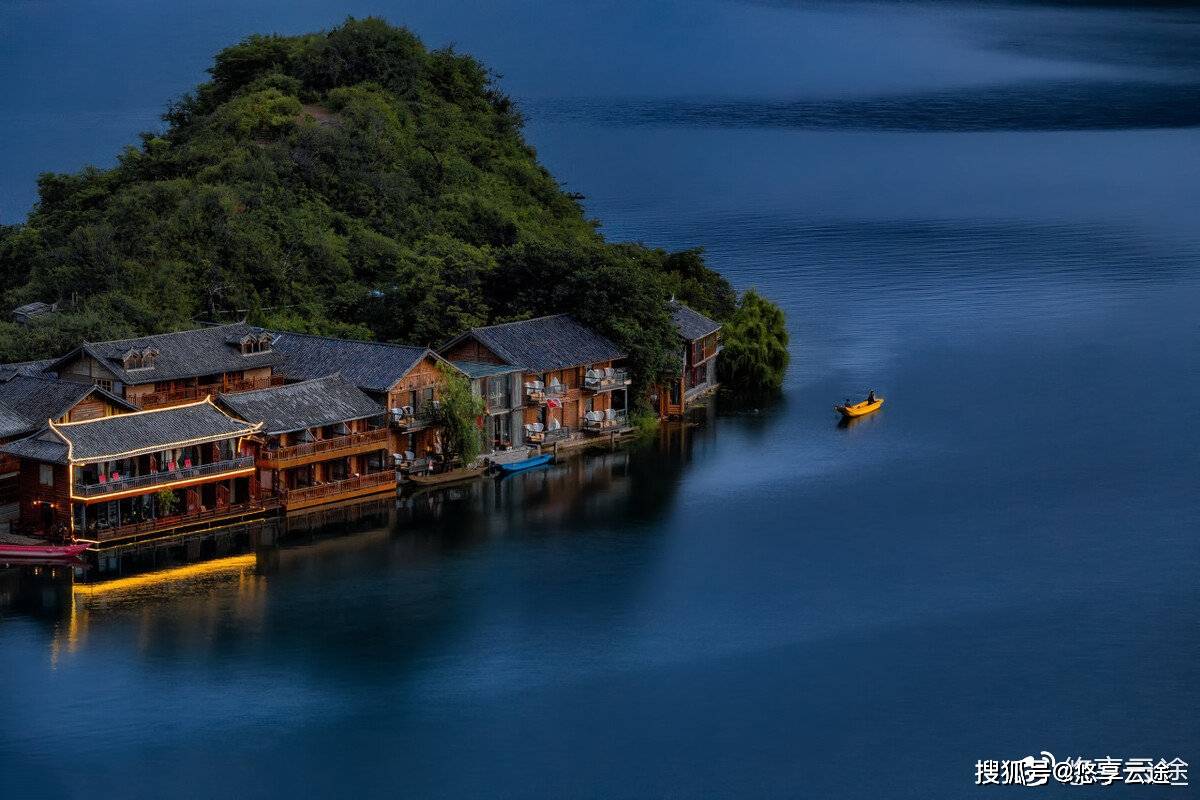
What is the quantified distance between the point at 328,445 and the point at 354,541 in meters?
4.27

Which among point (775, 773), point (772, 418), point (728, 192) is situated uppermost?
point (728, 192)

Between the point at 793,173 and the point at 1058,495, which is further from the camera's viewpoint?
the point at 793,173

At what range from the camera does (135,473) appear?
60188 millimetres

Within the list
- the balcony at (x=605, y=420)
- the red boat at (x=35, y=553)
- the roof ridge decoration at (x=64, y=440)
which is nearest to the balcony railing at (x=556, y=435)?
the balcony at (x=605, y=420)

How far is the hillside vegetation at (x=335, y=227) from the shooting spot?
7656 centimetres

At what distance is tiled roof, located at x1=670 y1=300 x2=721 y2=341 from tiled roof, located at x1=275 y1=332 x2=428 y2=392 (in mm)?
13399

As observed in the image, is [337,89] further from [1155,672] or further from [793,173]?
[1155,672]

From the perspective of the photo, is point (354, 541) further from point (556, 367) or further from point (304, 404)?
point (556, 367)

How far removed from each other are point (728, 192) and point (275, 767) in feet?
327

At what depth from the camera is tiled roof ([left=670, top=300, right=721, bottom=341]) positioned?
78.6 m

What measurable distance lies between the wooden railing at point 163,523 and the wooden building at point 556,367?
475 inches

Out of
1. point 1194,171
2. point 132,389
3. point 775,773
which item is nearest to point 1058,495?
point 775,773

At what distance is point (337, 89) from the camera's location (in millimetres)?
107688

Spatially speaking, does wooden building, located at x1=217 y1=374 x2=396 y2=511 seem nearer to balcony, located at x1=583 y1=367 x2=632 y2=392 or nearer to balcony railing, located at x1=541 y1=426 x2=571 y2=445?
balcony railing, located at x1=541 y1=426 x2=571 y2=445
